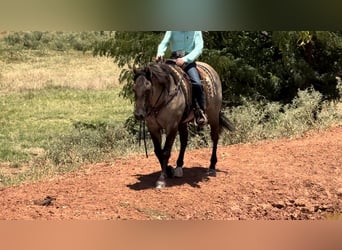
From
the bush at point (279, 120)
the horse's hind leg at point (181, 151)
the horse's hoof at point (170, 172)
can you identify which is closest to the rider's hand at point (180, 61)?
the horse's hind leg at point (181, 151)

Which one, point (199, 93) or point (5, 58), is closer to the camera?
point (199, 93)

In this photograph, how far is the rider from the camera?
3426 mm

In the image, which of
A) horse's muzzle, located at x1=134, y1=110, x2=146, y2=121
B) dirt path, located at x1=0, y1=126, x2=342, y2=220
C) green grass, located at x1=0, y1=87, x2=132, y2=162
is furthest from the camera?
green grass, located at x1=0, y1=87, x2=132, y2=162

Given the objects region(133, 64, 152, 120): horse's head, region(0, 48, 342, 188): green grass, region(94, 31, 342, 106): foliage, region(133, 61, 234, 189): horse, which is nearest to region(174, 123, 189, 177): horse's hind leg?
region(133, 61, 234, 189): horse

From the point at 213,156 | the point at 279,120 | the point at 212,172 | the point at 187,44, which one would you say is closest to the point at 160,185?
the point at 212,172

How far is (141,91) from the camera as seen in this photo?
330 cm

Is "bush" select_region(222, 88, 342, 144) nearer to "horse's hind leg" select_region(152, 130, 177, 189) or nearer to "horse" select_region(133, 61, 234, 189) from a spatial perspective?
"horse" select_region(133, 61, 234, 189)

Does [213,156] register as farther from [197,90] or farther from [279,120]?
[279,120]

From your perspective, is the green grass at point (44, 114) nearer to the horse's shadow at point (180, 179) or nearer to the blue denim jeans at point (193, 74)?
the horse's shadow at point (180, 179)
